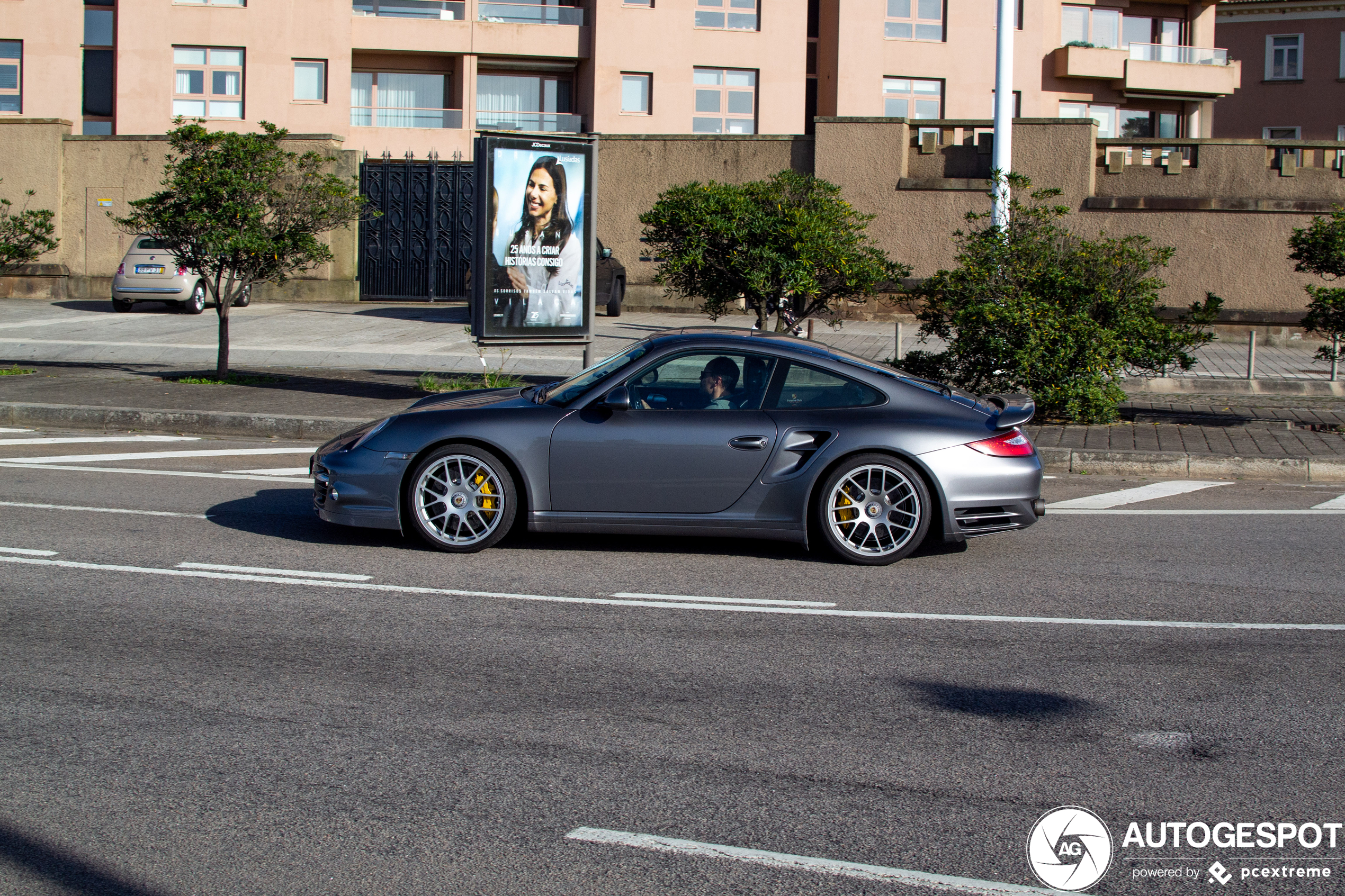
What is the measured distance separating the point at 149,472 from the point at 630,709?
688cm

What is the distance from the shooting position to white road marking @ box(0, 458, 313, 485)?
10.0 m

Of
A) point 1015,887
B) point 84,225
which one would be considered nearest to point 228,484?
point 1015,887

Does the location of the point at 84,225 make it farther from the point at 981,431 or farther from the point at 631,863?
the point at 631,863

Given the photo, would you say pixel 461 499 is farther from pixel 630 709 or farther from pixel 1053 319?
pixel 1053 319

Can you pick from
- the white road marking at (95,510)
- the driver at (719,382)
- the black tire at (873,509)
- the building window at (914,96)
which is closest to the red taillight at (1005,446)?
the black tire at (873,509)

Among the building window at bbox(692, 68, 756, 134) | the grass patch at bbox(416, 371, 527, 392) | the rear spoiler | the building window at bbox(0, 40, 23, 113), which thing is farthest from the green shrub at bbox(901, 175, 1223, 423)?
the building window at bbox(0, 40, 23, 113)

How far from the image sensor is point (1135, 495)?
32.5 feet

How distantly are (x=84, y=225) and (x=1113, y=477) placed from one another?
2537cm

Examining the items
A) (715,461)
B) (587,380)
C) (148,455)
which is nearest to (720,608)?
(715,461)

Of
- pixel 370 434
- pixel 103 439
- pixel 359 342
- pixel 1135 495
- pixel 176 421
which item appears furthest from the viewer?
pixel 359 342

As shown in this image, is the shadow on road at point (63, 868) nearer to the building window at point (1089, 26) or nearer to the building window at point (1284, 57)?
the building window at point (1089, 26)

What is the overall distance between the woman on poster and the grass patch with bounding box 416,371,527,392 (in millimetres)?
1185

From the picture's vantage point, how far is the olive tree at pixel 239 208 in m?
14.2

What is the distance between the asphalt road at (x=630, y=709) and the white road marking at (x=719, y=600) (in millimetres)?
47
